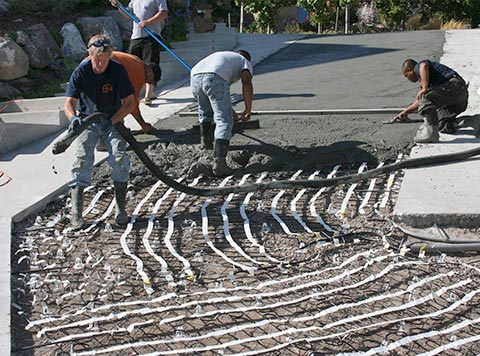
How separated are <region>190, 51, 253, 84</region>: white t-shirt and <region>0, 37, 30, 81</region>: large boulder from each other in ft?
14.2

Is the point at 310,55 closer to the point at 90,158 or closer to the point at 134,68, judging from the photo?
the point at 134,68

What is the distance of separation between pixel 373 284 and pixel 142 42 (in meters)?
5.96

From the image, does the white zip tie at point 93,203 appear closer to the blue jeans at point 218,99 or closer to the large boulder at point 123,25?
the blue jeans at point 218,99

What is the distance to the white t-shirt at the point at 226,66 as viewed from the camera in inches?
259

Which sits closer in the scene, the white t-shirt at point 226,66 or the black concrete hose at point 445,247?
the black concrete hose at point 445,247

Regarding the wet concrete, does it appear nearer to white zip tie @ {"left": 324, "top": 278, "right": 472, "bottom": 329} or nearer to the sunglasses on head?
the sunglasses on head

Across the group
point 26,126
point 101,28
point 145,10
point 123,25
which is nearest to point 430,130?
point 145,10

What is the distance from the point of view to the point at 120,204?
576cm

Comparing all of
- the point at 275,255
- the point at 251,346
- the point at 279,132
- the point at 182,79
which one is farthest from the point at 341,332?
the point at 182,79

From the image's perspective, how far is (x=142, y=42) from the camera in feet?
30.8

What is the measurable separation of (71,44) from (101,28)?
0.87 m

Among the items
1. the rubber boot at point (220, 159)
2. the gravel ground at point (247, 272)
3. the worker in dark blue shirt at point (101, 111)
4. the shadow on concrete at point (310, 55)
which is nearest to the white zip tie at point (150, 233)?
the gravel ground at point (247, 272)

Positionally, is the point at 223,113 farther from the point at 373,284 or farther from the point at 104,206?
the point at 373,284

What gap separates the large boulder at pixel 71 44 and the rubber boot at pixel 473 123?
6.69m
